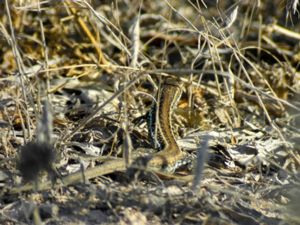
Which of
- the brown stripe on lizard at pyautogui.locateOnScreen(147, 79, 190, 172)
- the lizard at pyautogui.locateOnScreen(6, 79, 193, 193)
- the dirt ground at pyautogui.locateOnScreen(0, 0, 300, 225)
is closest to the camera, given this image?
the dirt ground at pyautogui.locateOnScreen(0, 0, 300, 225)

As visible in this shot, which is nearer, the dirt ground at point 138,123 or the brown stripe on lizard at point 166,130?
the dirt ground at point 138,123

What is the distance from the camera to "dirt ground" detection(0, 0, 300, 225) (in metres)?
3.80

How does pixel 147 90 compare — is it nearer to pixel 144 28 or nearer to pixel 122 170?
pixel 144 28

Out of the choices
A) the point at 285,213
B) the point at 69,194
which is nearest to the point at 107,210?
the point at 69,194

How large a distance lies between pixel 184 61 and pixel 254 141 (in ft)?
5.29

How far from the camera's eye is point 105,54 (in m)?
6.57

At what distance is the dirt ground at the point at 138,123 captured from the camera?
3.80 m

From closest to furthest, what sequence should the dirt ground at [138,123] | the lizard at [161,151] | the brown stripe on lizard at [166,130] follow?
the dirt ground at [138,123], the lizard at [161,151], the brown stripe on lizard at [166,130]

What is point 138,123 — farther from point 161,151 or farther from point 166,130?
point 161,151

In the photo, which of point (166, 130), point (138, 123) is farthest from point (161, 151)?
point (138, 123)

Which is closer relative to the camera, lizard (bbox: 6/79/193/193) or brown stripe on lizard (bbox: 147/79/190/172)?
lizard (bbox: 6/79/193/193)

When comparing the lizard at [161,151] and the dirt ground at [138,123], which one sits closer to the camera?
the dirt ground at [138,123]

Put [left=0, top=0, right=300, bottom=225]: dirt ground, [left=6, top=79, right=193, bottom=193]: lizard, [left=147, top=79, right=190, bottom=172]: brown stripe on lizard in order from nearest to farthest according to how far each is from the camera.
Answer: [left=0, top=0, right=300, bottom=225]: dirt ground → [left=6, top=79, right=193, bottom=193]: lizard → [left=147, top=79, right=190, bottom=172]: brown stripe on lizard

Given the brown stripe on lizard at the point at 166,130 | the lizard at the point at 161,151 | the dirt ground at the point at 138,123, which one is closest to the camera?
the dirt ground at the point at 138,123
